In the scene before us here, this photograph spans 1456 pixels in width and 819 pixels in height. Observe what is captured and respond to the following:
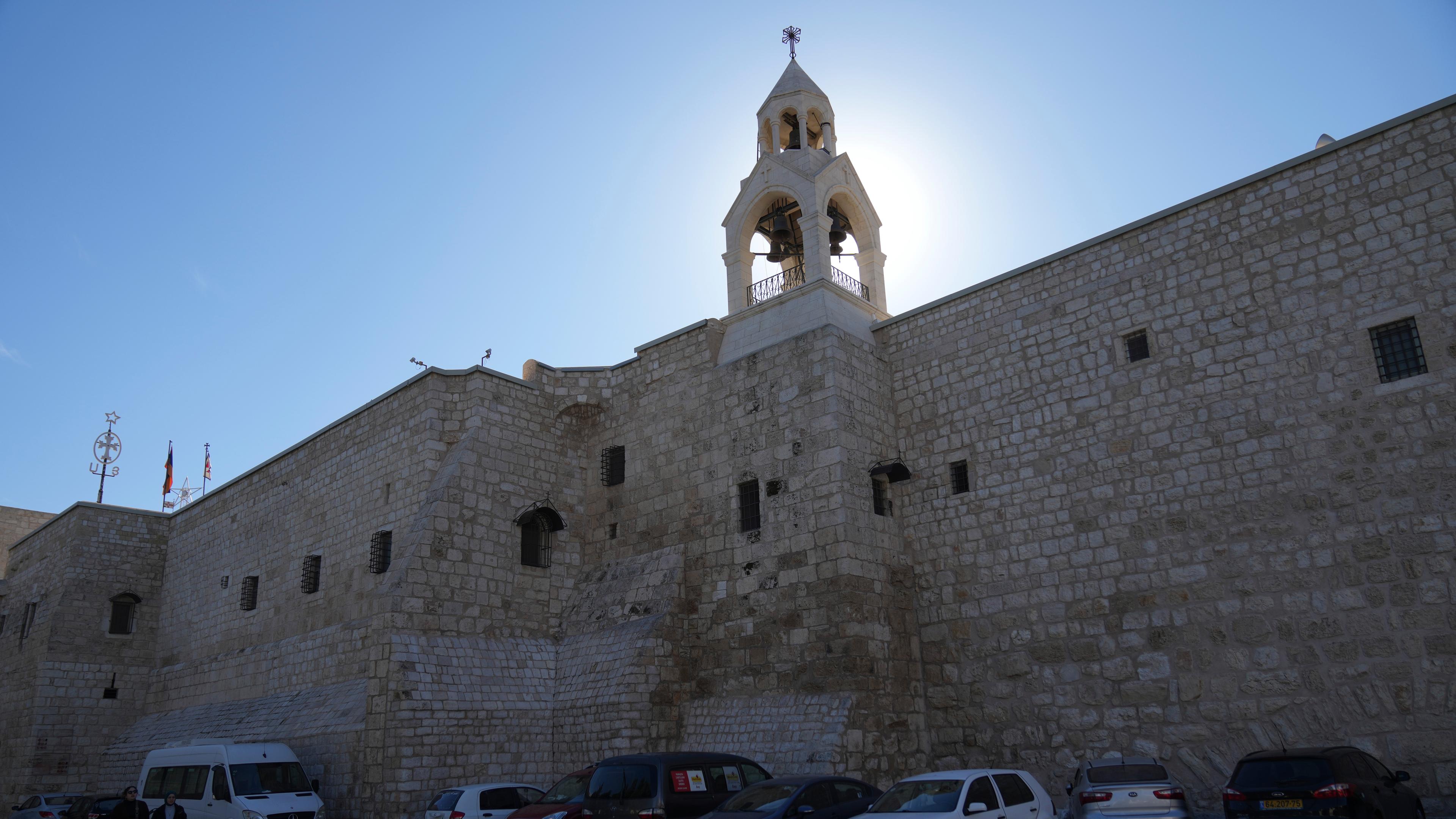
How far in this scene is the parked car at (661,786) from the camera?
34.4ft

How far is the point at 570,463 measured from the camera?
1898 centimetres

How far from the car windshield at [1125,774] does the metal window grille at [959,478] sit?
5.51 metres

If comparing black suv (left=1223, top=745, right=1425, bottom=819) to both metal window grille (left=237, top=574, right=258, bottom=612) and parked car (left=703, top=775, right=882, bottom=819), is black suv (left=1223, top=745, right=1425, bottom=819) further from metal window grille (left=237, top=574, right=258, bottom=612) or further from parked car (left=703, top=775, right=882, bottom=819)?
metal window grille (left=237, top=574, right=258, bottom=612)

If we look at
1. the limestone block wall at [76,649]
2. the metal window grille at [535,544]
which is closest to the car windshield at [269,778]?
the metal window grille at [535,544]

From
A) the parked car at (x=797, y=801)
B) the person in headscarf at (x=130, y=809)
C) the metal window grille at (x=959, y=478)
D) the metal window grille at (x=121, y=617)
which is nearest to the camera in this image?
the parked car at (x=797, y=801)

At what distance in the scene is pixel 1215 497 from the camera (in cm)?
1251

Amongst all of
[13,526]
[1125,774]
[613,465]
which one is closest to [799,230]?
[613,465]

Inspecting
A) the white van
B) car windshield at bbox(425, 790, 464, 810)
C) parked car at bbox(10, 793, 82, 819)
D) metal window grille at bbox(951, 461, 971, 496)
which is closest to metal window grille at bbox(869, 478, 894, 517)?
metal window grille at bbox(951, 461, 971, 496)

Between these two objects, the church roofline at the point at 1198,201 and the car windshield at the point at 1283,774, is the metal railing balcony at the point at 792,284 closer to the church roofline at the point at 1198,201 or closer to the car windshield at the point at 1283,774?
the church roofline at the point at 1198,201

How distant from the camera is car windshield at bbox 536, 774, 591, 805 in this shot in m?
11.5

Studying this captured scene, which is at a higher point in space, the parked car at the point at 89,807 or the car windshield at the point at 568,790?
the car windshield at the point at 568,790

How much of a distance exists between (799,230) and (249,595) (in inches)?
574

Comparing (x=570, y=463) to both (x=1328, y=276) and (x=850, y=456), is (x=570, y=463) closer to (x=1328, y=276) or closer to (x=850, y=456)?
(x=850, y=456)

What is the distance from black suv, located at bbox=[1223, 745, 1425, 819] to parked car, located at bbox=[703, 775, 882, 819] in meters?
3.57
